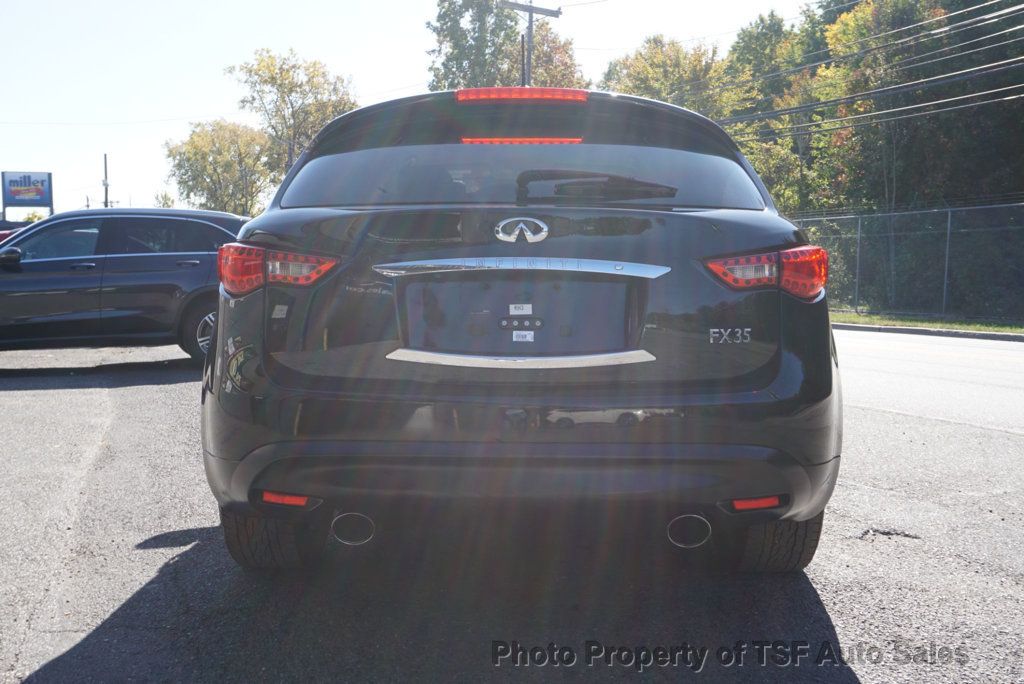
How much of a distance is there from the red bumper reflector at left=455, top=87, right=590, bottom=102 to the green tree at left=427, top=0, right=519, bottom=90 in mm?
59313

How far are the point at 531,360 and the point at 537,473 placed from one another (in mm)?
328

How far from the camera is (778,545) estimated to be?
149 inches

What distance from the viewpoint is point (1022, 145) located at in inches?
1299

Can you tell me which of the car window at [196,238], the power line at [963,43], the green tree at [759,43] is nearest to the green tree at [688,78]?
the green tree at [759,43]

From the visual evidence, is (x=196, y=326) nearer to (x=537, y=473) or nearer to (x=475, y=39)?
(x=537, y=473)

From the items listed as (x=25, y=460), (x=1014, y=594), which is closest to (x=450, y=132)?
(x=1014, y=594)

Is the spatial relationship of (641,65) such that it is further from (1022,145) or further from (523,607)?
(523,607)

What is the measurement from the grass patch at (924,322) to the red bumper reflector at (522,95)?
18.3m

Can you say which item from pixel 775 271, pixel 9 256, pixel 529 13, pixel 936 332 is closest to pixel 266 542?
pixel 775 271

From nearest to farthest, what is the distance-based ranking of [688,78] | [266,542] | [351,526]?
[351,526] → [266,542] → [688,78]

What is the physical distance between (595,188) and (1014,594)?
7.03 ft

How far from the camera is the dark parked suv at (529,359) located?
9.94 ft

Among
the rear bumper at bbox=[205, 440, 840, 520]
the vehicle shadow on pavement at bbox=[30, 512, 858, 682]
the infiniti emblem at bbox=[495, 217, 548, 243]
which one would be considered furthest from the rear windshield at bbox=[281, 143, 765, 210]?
the vehicle shadow on pavement at bbox=[30, 512, 858, 682]

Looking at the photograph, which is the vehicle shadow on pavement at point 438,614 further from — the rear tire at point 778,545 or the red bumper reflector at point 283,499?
the red bumper reflector at point 283,499
